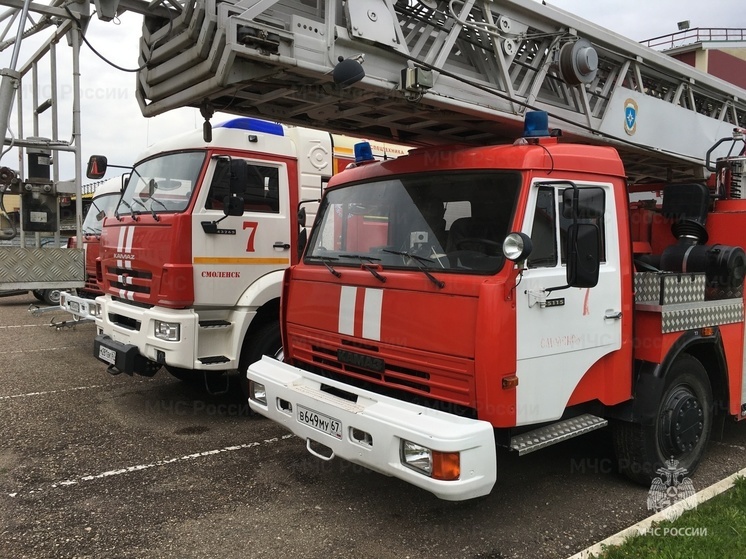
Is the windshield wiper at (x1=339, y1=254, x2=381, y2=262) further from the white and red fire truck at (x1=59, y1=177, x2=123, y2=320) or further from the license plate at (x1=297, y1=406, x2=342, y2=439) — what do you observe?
the white and red fire truck at (x1=59, y1=177, x2=123, y2=320)

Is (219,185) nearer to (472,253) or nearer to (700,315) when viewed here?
(472,253)

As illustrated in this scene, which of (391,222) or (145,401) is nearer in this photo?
(391,222)

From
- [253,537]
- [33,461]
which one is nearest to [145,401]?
[33,461]

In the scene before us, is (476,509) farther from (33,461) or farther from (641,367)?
(33,461)

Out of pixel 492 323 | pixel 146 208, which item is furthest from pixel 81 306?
pixel 492 323

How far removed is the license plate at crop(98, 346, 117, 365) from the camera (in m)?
5.43

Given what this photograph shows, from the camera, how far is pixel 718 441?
16.5ft

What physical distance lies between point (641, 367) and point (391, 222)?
74.2 inches

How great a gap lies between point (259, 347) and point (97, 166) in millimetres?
3349

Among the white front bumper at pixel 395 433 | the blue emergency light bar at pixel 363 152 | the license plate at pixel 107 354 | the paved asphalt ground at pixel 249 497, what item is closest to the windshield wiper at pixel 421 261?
the white front bumper at pixel 395 433

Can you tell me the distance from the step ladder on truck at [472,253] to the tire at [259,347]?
140 cm

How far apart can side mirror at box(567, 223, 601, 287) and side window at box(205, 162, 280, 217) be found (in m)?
3.03

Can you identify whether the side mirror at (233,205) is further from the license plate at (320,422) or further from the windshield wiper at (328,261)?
the license plate at (320,422)

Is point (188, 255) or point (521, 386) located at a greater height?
point (188, 255)
